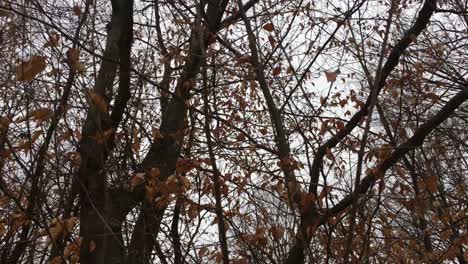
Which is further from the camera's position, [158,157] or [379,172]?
[158,157]

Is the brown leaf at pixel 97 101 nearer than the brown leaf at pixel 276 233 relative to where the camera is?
Yes

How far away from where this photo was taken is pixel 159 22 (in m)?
5.30

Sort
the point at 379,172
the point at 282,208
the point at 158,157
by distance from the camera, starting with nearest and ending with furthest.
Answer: the point at 379,172 < the point at 282,208 < the point at 158,157

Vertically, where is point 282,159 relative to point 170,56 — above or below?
below

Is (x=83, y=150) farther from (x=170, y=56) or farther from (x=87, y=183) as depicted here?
(x=170, y=56)

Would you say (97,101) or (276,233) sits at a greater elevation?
(97,101)

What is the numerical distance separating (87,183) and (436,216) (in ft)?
10.5

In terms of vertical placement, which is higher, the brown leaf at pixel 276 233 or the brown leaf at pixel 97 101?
the brown leaf at pixel 97 101

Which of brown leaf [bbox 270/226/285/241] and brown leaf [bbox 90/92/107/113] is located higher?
brown leaf [bbox 90/92/107/113]

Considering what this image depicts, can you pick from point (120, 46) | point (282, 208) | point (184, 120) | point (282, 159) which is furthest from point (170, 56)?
point (282, 159)

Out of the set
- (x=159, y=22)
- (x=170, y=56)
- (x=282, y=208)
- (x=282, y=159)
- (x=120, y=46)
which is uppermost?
(x=159, y=22)

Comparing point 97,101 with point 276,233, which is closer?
point 97,101

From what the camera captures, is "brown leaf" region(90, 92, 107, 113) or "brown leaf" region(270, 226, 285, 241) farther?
"brown leaf" region(270, 226, 285, 241)

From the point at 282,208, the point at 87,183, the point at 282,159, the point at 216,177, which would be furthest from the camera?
the point at 282,208
